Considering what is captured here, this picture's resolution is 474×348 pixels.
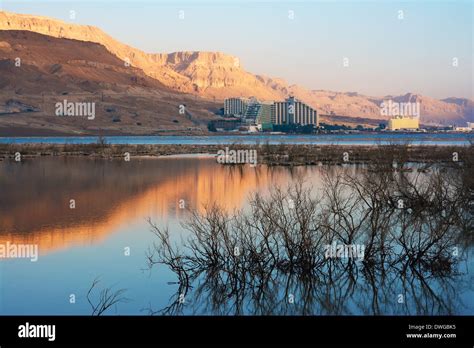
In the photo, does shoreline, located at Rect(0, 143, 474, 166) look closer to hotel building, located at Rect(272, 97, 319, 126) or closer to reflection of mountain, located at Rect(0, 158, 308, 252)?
reflection of mountain, located at Rect(0, 158, 308, 252)

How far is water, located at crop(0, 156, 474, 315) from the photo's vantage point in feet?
37.3

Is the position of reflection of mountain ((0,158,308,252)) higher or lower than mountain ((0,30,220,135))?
lower

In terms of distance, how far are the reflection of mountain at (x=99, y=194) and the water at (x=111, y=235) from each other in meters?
0.03

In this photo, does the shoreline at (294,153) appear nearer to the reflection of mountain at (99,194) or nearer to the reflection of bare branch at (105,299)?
the reflection of mountain at (99,194)

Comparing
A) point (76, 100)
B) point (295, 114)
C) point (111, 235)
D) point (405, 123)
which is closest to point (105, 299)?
point (111, 235)

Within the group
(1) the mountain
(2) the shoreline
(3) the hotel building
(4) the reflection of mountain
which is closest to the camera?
(4) the reflection of mountain

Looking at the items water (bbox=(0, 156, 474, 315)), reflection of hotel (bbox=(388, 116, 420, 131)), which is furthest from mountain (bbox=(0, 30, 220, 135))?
water (bbox=(0, 156, 474, 315))

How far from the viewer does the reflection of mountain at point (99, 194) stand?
18.0 meters

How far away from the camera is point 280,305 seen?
436 inches

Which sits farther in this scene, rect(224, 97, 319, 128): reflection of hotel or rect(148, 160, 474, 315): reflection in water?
rect(224, 97, 319, 128): reflection of hotel

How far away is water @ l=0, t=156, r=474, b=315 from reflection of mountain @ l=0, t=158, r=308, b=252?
34 mm

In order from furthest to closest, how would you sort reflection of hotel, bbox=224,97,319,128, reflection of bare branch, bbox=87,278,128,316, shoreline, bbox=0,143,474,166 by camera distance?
reflection of hotel, bbox=224,97,319,128 < shoreline, bbox=0,143,474,166 < reflection of bare branch, bbox=87,278,128,316
